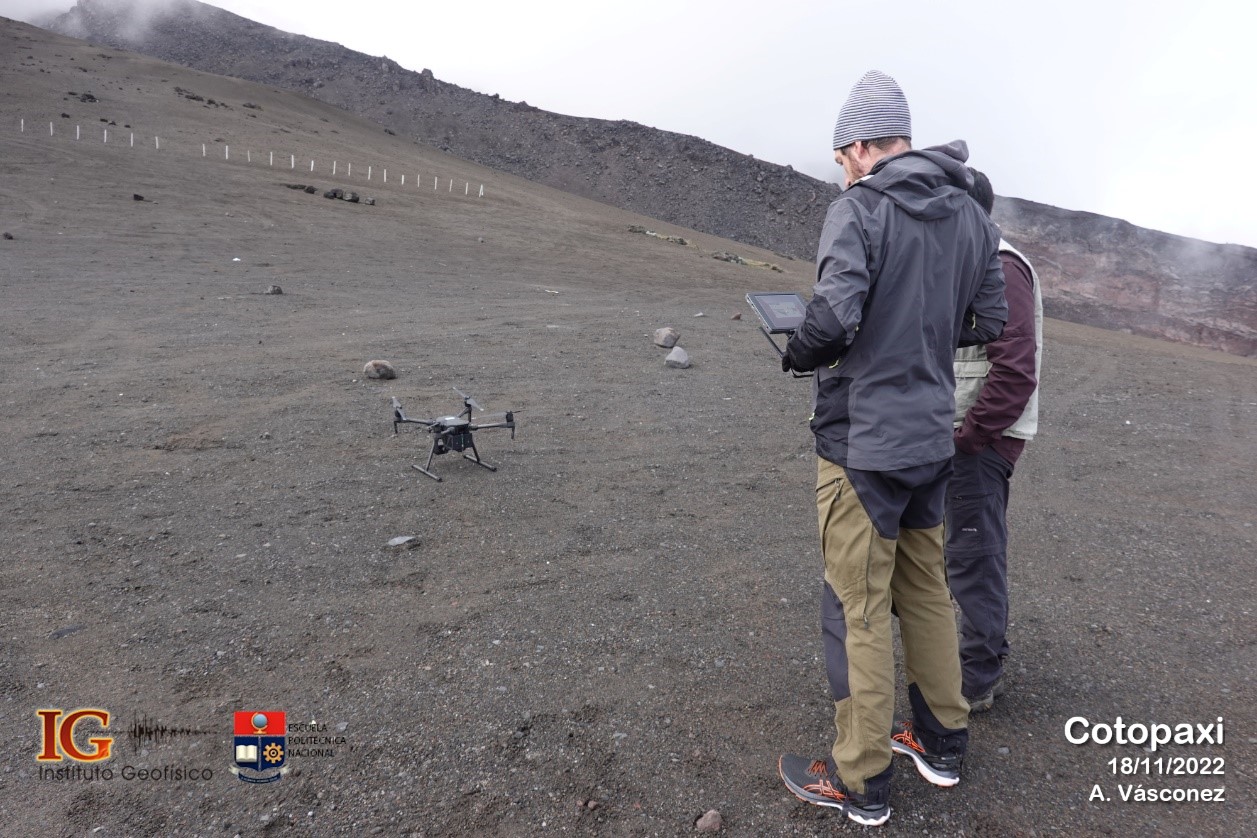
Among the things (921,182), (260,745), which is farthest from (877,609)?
(260,745)

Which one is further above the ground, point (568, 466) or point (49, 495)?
point (568, 466)

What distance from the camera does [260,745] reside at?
2959 millimetres

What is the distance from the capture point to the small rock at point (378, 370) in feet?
Answer: 27.7

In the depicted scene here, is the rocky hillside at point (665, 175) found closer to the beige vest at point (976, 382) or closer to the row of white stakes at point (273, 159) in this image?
the row of white stakes at point (273, 159)

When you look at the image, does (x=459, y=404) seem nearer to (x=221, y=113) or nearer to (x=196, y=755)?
(x=196, y=755)

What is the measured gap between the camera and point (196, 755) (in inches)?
114

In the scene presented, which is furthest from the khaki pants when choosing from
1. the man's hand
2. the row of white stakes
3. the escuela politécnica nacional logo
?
the row of white stakes

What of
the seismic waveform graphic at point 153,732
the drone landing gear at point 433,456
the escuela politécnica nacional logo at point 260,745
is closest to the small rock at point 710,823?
the escuela politécnica nacional logo at point 260,745

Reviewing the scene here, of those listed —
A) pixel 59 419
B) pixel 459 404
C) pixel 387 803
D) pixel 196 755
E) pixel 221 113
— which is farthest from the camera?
pixel 221 113

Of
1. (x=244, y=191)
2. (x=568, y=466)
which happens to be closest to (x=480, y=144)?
(x=244, y=191)

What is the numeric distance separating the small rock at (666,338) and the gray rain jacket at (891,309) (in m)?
8.39

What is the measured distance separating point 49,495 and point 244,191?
20850mm

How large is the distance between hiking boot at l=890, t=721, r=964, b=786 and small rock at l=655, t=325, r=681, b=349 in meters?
8.29

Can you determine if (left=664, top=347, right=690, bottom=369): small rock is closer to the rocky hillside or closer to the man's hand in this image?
the man's hand
